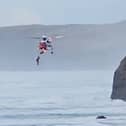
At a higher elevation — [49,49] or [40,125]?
[49,49]

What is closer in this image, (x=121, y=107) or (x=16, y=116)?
(x=16, y=116)

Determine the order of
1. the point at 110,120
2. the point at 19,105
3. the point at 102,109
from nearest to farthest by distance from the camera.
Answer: the point at 110,120
the point at 102,109
the point at 19,105

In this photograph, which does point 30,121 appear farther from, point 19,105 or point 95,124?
point 19,105

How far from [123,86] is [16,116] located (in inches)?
777

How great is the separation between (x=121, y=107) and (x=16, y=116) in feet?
31.9

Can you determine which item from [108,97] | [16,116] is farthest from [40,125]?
[108,97]

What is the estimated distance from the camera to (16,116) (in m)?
66.7

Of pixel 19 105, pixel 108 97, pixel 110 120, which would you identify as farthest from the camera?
pixel 108 97

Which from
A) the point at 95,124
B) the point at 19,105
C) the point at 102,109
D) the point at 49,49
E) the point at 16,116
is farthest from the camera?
the point at 19,105

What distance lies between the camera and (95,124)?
5738cm

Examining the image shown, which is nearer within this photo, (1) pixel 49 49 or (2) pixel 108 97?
(1) pixel 49 49

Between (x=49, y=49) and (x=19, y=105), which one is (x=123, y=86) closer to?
(x=19, y=105)

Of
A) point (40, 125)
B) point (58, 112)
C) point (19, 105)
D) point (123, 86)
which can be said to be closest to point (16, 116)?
point (58, 112)

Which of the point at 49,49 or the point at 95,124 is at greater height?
the point at 49,49
